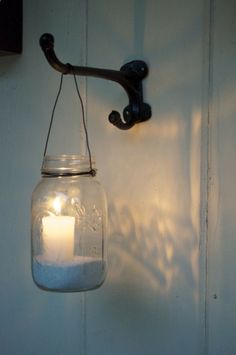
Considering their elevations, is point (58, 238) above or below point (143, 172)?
below

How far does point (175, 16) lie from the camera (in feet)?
2.93

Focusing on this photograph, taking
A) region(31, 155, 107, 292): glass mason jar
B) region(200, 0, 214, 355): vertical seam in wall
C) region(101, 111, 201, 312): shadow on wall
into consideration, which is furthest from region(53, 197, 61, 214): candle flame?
region(200, 0, 214, 355): vertical seam in wall

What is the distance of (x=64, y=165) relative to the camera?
0.82 m

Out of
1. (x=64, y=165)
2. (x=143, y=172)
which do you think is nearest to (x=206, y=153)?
(x=143, y=172)

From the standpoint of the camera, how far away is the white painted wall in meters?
0.85

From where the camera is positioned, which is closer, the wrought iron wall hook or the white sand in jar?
the white sand in jar

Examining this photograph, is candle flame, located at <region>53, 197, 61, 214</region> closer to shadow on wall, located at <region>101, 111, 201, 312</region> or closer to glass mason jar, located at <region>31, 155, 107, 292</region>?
glass mason jar, located at <region>31, 155, 107, 292</region>

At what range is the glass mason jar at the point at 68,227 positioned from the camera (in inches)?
31.1

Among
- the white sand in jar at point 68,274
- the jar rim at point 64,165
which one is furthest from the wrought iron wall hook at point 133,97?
the white sand in jar at point 68,274

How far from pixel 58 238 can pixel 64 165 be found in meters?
0.12

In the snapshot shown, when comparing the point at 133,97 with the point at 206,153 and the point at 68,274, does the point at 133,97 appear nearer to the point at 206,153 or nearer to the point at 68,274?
the point at 206,153

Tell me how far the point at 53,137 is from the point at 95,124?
111mm

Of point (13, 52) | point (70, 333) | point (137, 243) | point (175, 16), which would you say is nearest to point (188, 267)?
point (137, 243)

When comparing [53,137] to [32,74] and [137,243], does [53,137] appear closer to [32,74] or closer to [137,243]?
[32,74]
